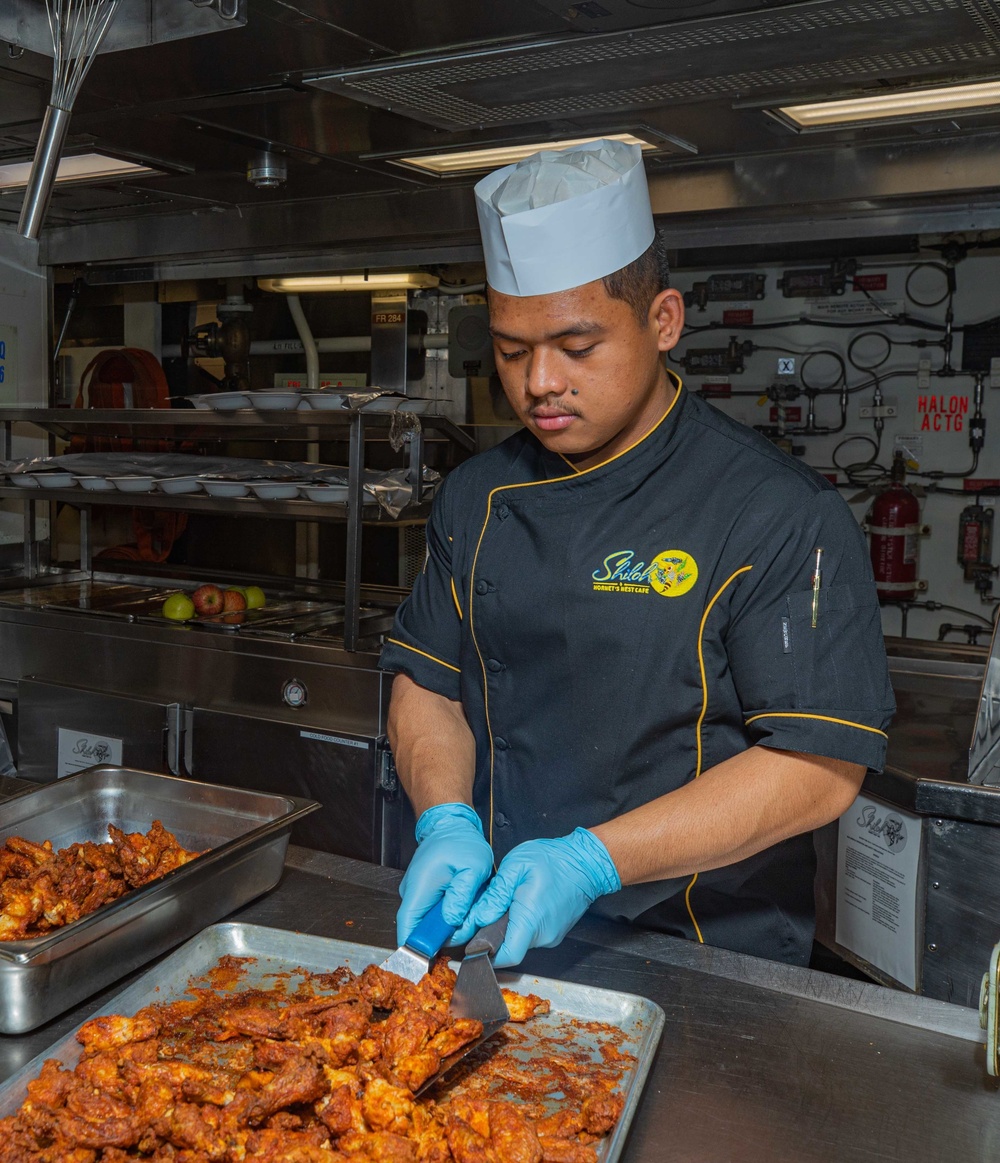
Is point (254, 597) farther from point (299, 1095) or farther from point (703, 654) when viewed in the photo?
point (299, 1095)

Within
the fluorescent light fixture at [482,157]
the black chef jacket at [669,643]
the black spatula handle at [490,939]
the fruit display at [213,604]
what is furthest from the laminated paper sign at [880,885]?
the fruit display at [213,604]

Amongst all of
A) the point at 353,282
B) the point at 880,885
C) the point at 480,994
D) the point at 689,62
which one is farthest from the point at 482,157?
the point at 480,994

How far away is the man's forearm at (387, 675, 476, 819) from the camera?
68.1 inches

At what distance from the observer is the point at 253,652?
11.3 ft

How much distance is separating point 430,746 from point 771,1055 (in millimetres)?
737

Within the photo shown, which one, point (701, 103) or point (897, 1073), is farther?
point (701, 103)

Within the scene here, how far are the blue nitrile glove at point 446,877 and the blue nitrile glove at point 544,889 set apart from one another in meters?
0.03

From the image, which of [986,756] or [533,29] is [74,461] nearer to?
[533,29]

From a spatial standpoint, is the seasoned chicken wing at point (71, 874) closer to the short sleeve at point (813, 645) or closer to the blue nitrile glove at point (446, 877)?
the blue nitrile glove at point (446, 877)

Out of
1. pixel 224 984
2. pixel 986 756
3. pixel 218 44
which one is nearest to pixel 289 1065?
pixel 224 984

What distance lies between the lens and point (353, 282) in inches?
187

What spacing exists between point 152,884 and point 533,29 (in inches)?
67.8

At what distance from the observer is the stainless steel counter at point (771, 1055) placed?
1132 mm

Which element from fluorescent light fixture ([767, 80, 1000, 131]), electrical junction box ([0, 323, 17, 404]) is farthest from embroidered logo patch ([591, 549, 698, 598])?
electrical junction box ([0, 323, 17, 404])
